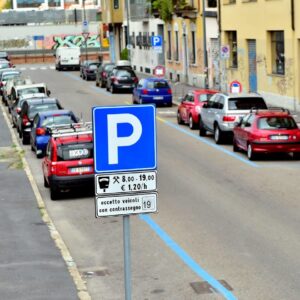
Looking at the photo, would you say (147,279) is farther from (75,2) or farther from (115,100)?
(75,2)

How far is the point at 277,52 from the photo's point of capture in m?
42.2

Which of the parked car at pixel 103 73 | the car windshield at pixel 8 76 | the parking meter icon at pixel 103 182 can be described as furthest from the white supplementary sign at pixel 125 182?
the parked car at pixel 103 73

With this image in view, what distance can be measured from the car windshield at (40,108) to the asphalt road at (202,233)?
552cm

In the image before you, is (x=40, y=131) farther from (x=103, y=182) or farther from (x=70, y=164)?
(x=103, y=182)

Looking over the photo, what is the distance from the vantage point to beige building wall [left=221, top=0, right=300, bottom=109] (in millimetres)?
39469

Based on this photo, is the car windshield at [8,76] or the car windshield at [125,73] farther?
the car windshield at [8,76]

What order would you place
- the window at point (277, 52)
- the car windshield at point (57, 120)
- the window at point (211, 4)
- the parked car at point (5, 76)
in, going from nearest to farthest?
the car windshield at point (57, 120) → the window at point (277, 52) → the window at point (211, 4) → the parked car at point (5, 76)

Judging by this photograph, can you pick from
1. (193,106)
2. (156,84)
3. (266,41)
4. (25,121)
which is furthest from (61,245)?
(156,84)

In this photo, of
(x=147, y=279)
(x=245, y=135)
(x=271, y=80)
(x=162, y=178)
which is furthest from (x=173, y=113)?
(x=147, y=279)

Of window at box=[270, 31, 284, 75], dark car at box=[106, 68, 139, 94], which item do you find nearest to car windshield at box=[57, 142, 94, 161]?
window at box=[270, 31, 284, 75]

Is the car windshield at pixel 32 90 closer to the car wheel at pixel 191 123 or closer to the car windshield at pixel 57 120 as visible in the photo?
the car wheel at pixel 191 123

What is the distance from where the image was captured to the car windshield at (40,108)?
A: 32.4 m

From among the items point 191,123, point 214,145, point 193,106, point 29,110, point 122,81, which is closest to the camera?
point 214,145

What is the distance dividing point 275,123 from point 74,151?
7538 mm
